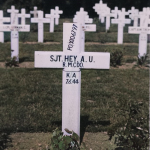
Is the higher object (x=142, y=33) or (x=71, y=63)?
(x=142, y=33)

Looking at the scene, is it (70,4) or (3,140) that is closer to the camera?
(3,140)

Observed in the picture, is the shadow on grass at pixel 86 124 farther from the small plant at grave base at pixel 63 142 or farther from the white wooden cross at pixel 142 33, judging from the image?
the white wooden cross at pixel 142 33

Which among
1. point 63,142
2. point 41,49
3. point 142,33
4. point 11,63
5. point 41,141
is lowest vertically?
point 41,141

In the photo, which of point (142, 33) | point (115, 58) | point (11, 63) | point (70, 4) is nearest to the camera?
point (11, 63)

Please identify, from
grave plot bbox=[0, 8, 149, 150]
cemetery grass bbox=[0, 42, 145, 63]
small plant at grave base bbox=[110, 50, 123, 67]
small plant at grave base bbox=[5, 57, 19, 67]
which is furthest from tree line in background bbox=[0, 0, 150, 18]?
grave plot bbox=[0, 8, 149, 150]

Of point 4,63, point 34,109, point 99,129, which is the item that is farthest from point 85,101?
point 4,63

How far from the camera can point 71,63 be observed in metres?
3.72

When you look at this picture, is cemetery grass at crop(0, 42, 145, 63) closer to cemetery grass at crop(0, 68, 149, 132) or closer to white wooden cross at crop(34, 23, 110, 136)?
cemetery grass at crop(0, 68, 149, 132)

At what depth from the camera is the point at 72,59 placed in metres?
3.71

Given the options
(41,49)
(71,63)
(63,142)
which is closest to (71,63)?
(71,63)

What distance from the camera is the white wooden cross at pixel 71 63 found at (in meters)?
3.69

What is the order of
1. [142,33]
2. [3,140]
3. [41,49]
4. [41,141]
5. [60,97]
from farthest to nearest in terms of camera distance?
1. [41,49]
2. [142,33]
3. [60,97]
4. [41,141]
5. [3,140]

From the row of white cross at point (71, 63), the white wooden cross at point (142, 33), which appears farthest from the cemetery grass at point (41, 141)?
the white wooden cross at point (142, 33)

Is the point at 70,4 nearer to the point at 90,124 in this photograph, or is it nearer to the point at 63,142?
the point at 90,124
